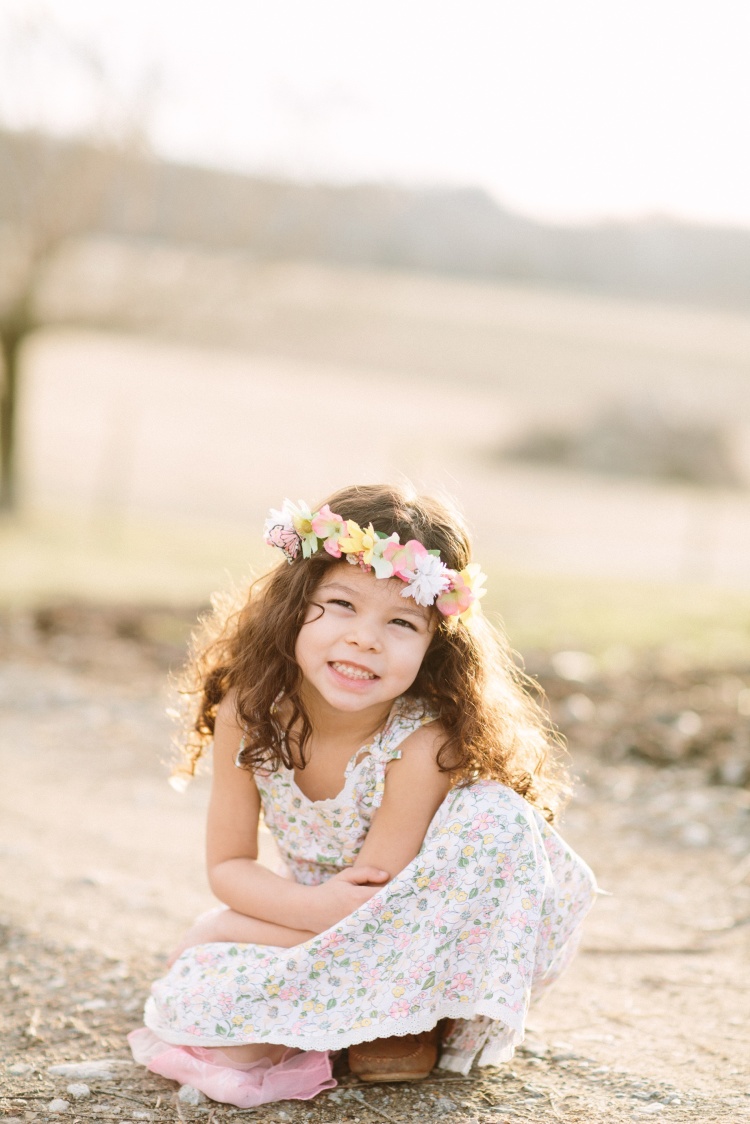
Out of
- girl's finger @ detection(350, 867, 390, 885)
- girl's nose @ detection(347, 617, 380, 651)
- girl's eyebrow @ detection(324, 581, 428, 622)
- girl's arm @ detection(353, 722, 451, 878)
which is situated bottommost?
girl's finger @ detection(350, 867, 390, 885)

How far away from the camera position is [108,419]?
2145 cm

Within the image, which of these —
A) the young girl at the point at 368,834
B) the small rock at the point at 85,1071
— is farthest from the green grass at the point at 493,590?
the small rock at the point at 85,1071

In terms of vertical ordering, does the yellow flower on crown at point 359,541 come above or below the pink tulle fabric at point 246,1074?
above

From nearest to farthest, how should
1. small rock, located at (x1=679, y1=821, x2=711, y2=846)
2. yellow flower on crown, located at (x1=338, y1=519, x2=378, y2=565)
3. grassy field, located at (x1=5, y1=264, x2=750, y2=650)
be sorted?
yellow flower on crown, located at (x1=338, y1=519, x2=378, y2=565) → small rock, located at (x1=679, y1=821, x2=711, y2=846) → grassy field, located at (x1=5, y1=264, x2=750, y2=650)

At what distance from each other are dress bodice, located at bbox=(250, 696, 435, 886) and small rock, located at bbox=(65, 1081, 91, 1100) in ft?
2.12

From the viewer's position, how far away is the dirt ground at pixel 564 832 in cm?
249

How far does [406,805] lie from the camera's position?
2580mm

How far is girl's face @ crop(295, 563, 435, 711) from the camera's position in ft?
8.29

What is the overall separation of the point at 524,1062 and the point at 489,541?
11.0m

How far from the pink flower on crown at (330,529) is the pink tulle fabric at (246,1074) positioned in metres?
1.04

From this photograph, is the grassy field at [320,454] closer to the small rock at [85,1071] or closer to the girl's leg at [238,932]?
the girl's leg at [238,932]

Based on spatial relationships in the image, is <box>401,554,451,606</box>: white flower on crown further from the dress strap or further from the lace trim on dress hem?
the lace trim on dress hem

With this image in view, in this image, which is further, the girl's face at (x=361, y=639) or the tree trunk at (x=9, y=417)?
the tree trunk at (x=9, y=417)

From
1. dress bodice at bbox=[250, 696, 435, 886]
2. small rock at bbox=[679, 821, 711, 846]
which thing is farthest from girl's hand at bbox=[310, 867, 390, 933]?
small rock at bbox=[679, 821, 711, 846]
